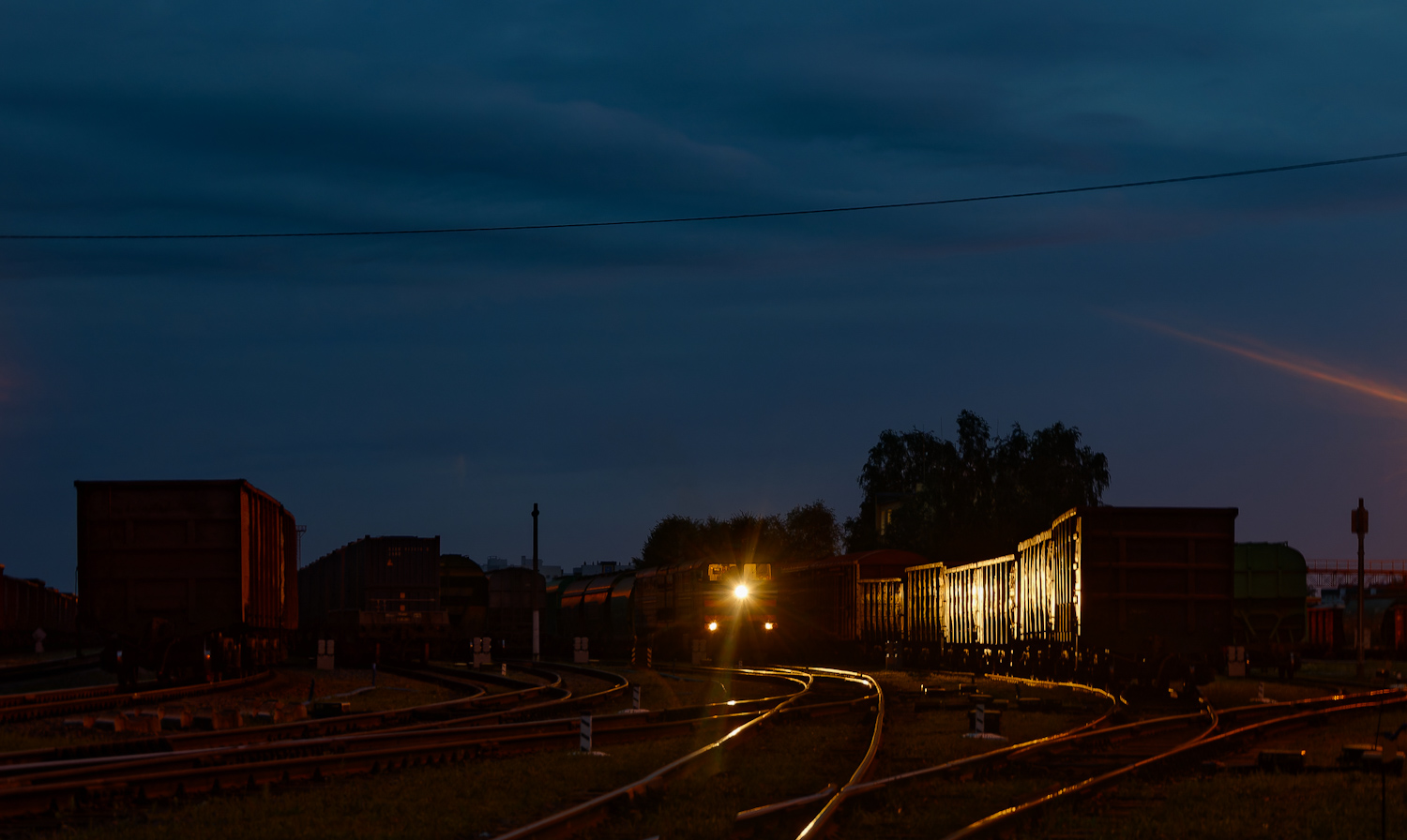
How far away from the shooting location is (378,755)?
13.6m

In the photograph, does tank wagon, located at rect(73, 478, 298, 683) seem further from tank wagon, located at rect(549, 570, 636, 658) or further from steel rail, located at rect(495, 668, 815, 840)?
tank wagon, located at rect(549, 570, 636, 658)

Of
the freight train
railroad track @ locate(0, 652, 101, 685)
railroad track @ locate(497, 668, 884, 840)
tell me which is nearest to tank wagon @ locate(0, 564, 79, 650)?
railroad track @ locate(0, 652, 101, 685)

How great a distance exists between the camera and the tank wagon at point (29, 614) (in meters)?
57.9

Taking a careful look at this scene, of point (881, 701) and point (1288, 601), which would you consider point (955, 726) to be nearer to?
point (881, 701)

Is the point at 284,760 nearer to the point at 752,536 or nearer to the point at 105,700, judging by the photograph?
the point at 105,700

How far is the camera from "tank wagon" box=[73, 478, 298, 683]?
24.6 meters

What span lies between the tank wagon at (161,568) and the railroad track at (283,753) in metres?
6.30

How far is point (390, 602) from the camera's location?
136 ft

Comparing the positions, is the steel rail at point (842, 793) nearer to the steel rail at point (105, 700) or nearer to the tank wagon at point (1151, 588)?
the tank wagon at point (1151, 588)

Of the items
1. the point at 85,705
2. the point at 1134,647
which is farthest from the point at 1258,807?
the point at 85,705

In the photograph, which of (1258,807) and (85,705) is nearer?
(1258,807)

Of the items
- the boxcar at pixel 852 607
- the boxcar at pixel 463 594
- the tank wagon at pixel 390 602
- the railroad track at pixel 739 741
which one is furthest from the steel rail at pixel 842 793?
the boxcar at pixel 463 594

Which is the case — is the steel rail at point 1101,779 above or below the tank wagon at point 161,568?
below

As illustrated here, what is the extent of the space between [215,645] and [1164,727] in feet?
59.0
